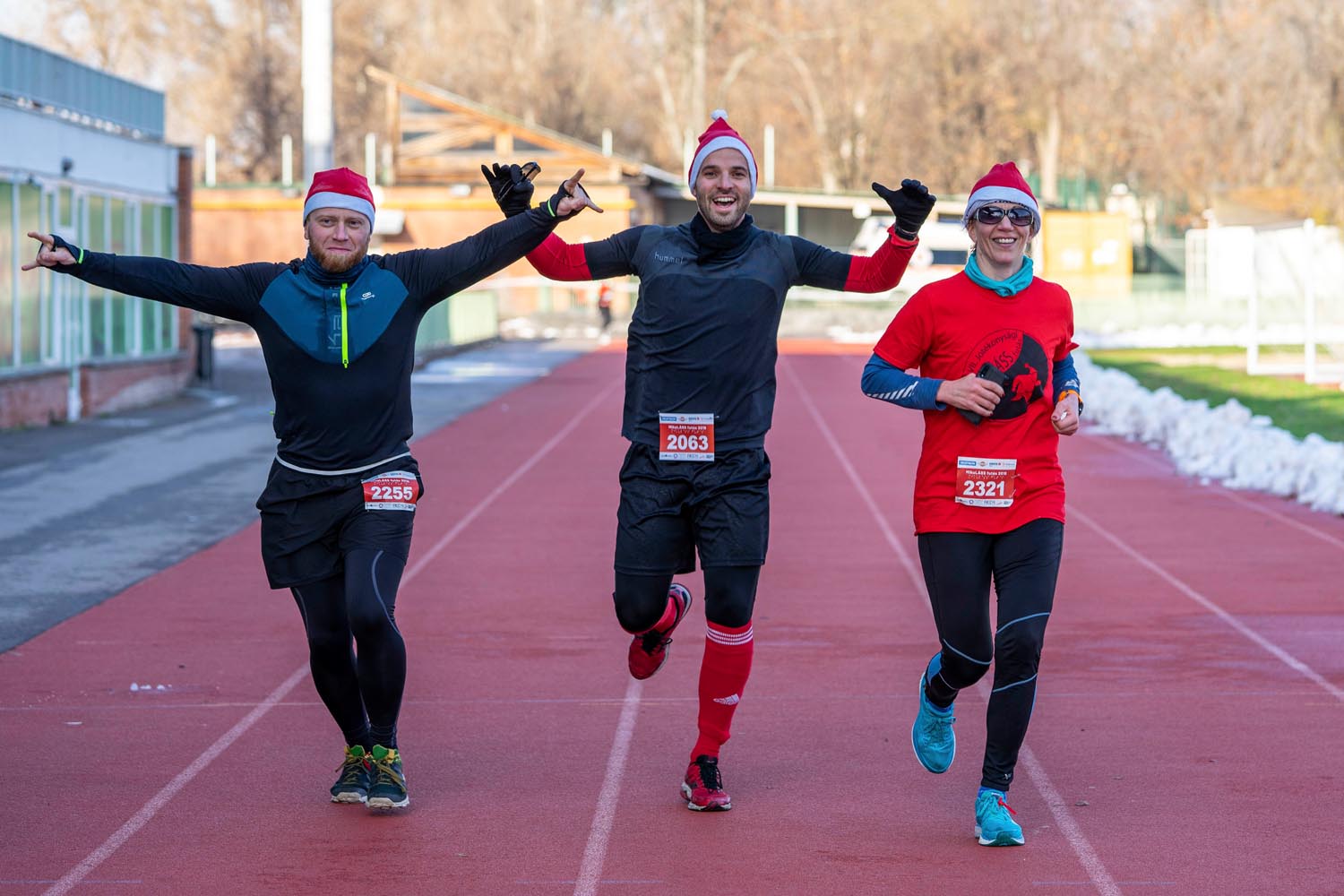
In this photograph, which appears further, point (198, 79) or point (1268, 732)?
point (198, 79)

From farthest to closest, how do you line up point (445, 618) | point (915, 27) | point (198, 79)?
point (198, 79)
point (915, 27)
point (445, 618)

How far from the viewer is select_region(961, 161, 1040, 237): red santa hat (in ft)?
19.7

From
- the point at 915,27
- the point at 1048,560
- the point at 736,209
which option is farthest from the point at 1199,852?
the point at 915,27

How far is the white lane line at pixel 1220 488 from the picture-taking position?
13.6m

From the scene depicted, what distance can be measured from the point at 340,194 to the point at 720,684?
2.01 metres

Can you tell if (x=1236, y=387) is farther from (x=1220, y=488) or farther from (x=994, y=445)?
(x=994, y=445)

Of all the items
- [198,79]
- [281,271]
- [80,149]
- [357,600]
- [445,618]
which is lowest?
[445,618]

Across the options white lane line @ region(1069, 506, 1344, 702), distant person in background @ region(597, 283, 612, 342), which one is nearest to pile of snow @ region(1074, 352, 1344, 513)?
white lane line @ region(1069, 506, 1344, 702)

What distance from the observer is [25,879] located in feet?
18.2

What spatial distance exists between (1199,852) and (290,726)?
3.62 meters

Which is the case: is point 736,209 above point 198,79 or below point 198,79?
below

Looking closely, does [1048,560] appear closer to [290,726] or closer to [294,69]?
[290,726]

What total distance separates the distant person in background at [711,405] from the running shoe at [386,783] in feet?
2.96

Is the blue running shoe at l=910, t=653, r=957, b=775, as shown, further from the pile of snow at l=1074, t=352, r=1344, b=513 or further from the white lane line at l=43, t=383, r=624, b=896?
the pile of snow at l=1074, t=352, r=1344, b=513
